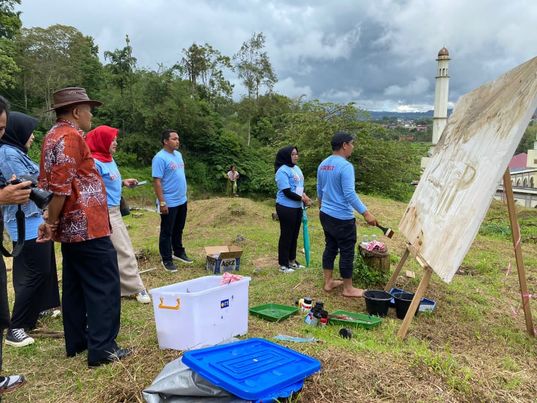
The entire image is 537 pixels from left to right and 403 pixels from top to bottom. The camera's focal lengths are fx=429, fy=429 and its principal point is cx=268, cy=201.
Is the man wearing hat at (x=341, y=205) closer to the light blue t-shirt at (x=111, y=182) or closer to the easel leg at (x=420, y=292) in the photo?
the easel leg at (x=420, y=292)

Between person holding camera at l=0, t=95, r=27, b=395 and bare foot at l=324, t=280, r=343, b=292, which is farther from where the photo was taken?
bare foot at l=324, t=280, r=343, b=292

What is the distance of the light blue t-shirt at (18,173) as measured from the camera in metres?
3.37

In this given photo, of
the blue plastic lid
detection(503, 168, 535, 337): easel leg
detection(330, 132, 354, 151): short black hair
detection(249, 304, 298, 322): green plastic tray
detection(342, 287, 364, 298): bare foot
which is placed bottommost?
detection(342, 287, 364, 298): bare foot

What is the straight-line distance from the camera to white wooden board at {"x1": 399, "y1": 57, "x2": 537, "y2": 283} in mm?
3164

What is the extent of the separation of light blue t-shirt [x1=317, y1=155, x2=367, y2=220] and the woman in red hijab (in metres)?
2.14

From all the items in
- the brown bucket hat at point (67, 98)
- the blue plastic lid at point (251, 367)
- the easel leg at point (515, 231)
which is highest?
the brown bucket hat at point (67, 98)

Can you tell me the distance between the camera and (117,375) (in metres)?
2.60

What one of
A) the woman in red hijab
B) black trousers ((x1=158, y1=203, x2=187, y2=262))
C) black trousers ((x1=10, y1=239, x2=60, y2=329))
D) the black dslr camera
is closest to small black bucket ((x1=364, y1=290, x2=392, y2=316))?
the woman in red hijab

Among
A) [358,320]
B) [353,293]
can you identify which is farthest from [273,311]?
[353,293]

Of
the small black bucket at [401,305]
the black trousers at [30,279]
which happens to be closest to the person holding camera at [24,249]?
the black trousers at [30,279]

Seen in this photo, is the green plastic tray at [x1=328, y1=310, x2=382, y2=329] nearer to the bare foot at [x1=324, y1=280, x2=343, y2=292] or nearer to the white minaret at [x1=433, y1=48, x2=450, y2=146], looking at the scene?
the bare foot at [x1=324, y1=280, x2=343, y2=292]

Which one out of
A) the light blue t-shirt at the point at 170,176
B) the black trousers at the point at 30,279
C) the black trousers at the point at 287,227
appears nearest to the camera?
the black trousers at the point at 30,279

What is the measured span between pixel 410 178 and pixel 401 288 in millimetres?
15719

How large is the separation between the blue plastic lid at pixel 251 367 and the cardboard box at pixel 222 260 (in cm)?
Answer: 317
